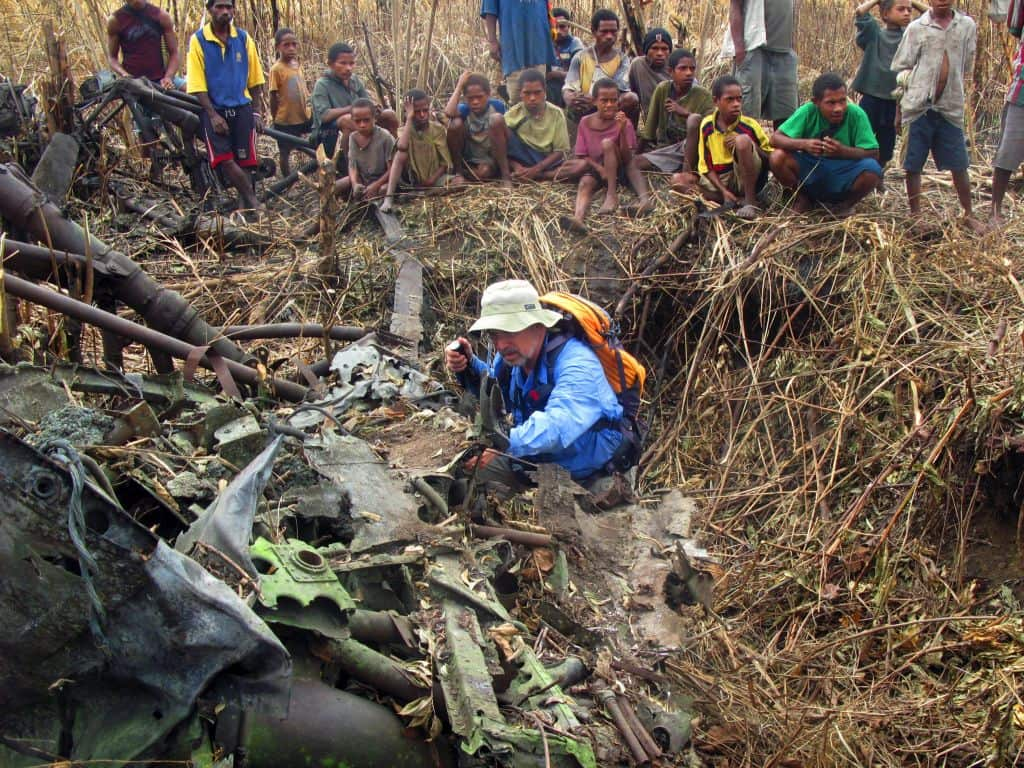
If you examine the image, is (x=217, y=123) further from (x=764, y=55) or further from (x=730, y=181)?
(x=764, y=55)

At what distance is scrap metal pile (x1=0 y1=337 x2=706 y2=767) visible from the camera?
2199 millimetres

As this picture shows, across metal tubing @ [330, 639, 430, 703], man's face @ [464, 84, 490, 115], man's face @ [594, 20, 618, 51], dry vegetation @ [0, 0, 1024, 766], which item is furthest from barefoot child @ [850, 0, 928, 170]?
metal tubing @ [330, 639, 430, 703]

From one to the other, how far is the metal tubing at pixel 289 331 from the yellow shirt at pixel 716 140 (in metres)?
3.21

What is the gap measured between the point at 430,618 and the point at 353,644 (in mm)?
386

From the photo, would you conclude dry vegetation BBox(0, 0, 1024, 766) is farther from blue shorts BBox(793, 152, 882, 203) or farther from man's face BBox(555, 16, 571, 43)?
man's face BBox(555, 16, 571, 43)

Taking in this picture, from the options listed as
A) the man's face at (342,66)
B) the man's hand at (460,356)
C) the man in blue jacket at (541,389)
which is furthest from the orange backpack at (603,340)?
the man's face at (342,66)

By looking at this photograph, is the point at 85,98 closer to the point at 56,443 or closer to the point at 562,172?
the point at 562,172

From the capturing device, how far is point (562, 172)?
8.19m

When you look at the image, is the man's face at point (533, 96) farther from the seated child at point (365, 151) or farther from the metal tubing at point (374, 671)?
the metal tubing at point (374, 671)

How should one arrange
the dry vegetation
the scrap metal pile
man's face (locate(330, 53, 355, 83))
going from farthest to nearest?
man's face (locate(330, 53, 355, 83)) < the dry vegetation < the scrap metal pile

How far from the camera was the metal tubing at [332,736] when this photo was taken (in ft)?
8.43

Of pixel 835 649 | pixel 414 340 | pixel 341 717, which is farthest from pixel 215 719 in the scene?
pixel 414 340

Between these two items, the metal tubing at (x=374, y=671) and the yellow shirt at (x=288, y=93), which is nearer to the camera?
the metal tubing at (x=374, y=671)

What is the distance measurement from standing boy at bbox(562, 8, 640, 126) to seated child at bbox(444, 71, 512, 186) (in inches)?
29.5
